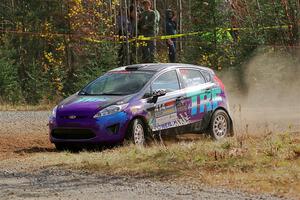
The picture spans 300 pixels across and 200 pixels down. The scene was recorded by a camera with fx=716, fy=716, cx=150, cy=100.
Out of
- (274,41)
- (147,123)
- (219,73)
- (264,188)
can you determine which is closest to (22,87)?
(219,73)

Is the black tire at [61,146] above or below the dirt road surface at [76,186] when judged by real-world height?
below

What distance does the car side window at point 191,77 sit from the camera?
48.9ft

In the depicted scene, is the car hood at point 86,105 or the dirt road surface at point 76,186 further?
the car hood at point 86,105

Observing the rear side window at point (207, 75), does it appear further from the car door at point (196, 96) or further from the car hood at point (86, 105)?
the car hood at point (86, 105)

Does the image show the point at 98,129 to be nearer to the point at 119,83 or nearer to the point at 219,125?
the point at 119,83

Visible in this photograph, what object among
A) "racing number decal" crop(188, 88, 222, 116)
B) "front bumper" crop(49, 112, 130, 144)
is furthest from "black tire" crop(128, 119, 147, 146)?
"racing number decal" crop(188, 88, 222, 116)

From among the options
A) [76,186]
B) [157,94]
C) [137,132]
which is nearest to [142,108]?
[137,132]

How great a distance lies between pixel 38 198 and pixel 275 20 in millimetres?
16839

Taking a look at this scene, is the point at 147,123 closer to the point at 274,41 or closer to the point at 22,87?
the point at 274,41

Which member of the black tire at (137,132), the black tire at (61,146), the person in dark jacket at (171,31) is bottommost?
the black tire at (61,146)

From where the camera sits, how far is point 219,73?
25.3 m

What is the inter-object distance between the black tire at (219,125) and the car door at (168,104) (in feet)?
2.74

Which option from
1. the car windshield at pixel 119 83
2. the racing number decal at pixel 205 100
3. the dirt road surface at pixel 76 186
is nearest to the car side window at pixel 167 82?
the car windshield at pixel 119 83

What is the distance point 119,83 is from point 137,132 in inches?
54.1
